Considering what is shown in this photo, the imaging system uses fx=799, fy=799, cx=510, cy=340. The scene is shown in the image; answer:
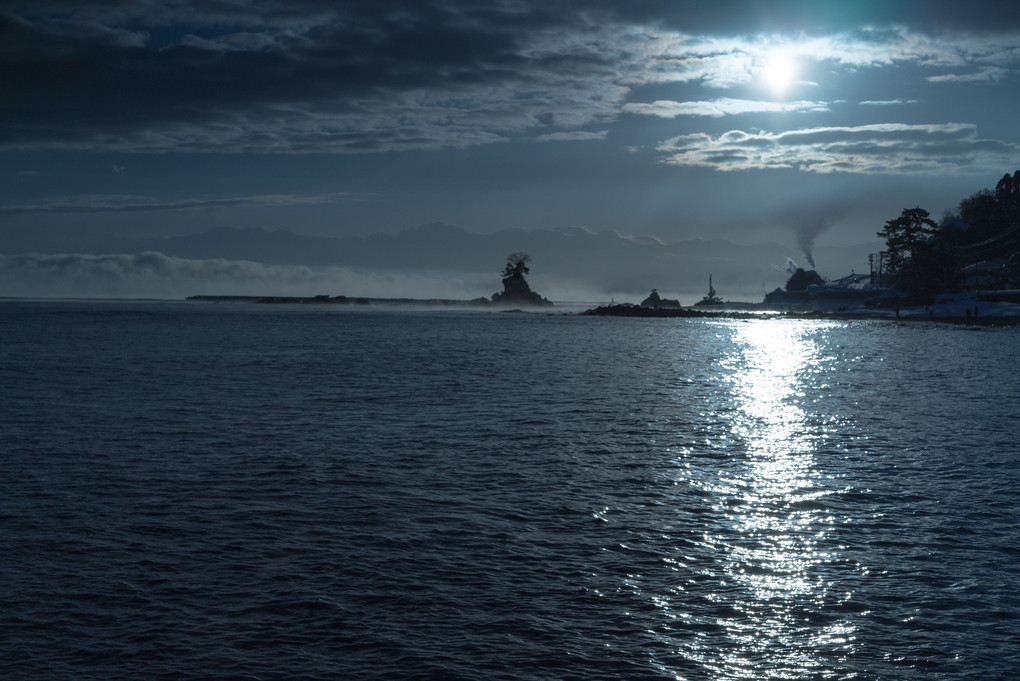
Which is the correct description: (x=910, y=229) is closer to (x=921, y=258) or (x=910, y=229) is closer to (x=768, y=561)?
(x=921, y=258)

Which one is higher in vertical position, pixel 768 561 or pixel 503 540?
pixel 503 540

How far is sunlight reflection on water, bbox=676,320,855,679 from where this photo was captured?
1253 centimetres

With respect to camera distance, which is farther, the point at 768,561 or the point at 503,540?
the point at 503,540

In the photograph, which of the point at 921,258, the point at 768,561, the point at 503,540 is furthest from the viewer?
the point at 921,258

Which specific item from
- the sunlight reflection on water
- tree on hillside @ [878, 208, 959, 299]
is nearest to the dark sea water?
the sunlight reflection on water

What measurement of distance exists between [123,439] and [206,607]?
62.4 ft

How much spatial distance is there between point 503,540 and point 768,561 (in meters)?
5.74

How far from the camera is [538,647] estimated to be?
12.7m

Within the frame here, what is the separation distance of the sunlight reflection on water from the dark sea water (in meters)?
0.08

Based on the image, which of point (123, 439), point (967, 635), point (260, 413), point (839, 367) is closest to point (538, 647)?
point (967, 635)

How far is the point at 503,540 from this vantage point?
18.1 m

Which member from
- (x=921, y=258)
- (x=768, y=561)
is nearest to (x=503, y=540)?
(x=768, y=561)

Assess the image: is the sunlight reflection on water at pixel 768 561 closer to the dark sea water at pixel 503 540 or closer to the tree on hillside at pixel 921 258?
the dark sea water at pixel 503 540

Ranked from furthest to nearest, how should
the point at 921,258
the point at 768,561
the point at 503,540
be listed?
→ 1. the point at 921,258
2. the point at 503,540
3. the point at 768,561
